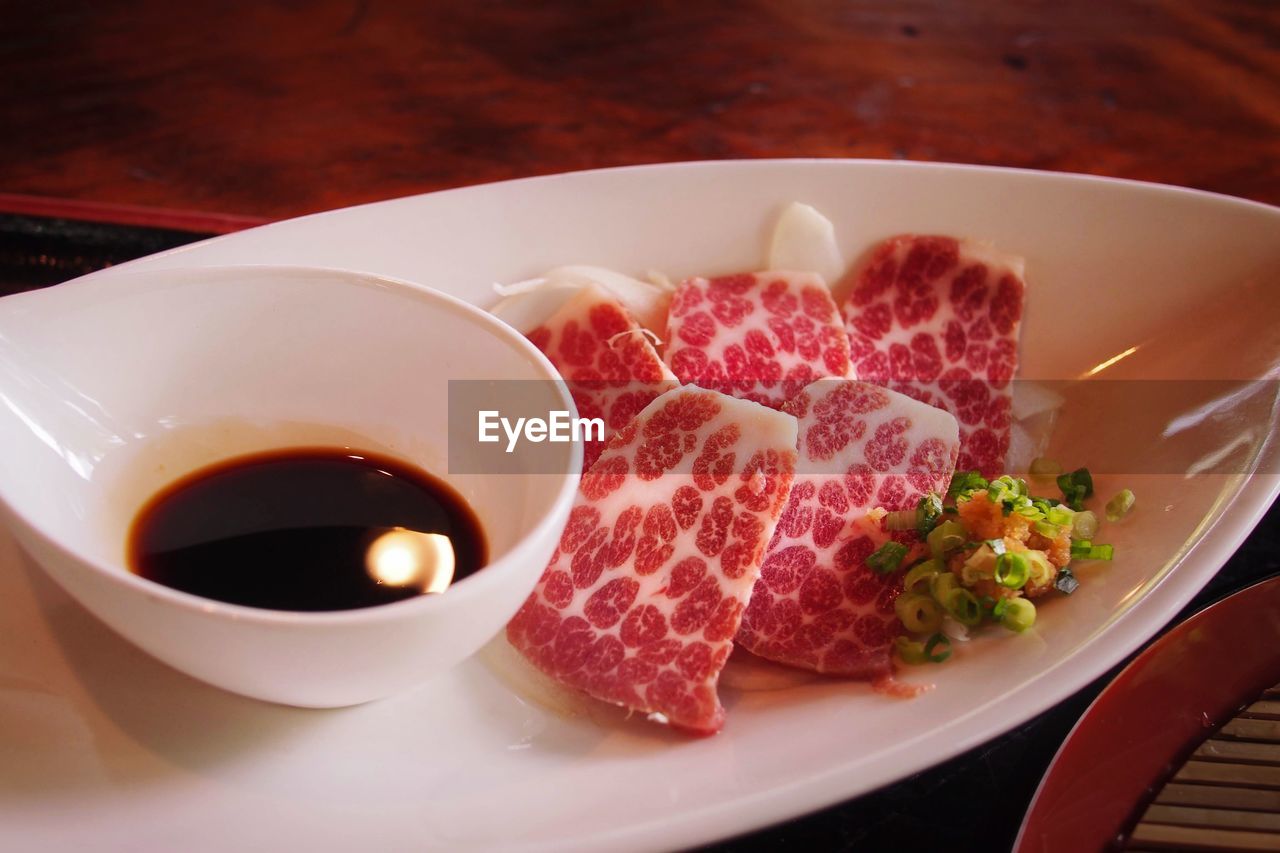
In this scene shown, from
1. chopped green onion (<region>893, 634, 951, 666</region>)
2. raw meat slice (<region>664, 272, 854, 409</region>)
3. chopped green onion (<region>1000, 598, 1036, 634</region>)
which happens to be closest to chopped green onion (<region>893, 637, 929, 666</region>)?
A: chopped green onion (<region>893, 634, 951, 666</region>)

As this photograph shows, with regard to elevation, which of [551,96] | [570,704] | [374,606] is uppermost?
[551,96]

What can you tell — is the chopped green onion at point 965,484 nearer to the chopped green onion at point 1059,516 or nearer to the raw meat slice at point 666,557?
the chopped green onion at point 1059,516

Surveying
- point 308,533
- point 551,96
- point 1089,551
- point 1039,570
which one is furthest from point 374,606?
point 551,96

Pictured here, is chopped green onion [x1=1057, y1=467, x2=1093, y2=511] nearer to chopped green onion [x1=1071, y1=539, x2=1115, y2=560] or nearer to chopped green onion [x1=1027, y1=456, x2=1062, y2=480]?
chopped green onion [x1=1027, y1=456, x2=1062, y2=480]

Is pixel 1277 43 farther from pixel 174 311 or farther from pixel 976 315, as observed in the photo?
pixel 174 311

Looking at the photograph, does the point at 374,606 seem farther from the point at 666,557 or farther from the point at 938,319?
the point at 938,319

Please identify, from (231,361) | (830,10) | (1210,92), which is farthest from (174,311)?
(1210,92)
